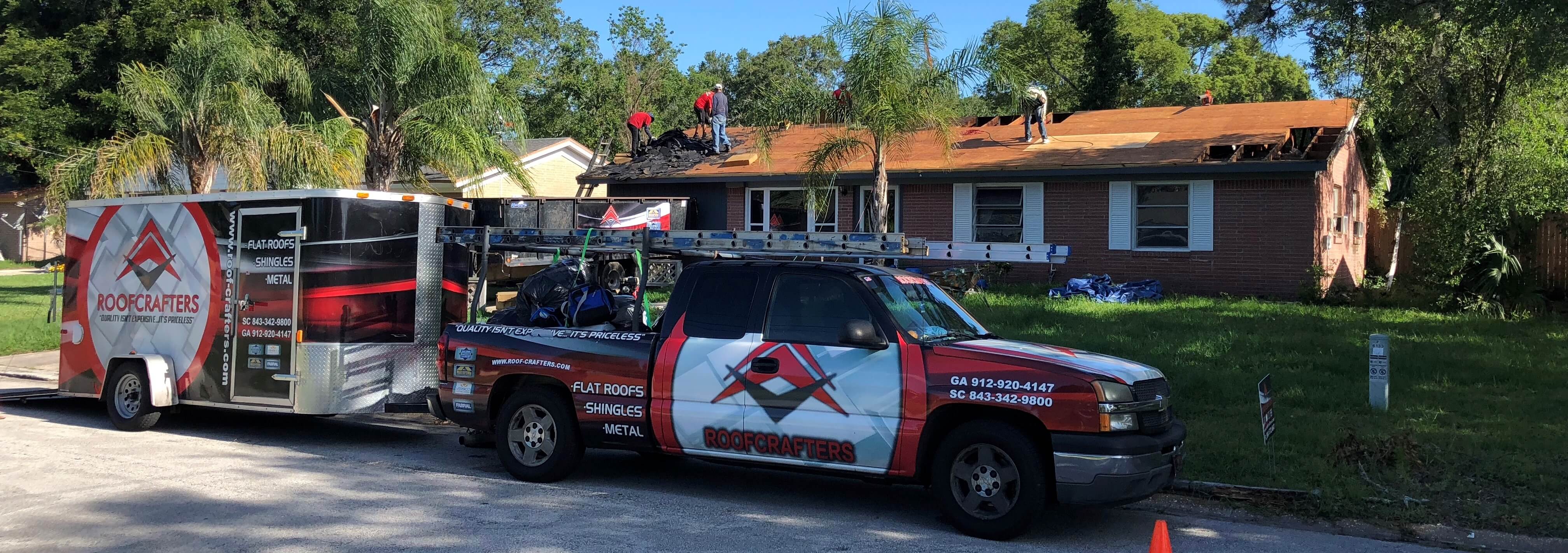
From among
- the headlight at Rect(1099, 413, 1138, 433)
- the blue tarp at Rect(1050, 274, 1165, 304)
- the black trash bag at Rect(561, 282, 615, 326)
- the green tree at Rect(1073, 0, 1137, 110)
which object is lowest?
the headlight at Rect(1099, 413, 1138, 433)

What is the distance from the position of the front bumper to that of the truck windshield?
111 cm

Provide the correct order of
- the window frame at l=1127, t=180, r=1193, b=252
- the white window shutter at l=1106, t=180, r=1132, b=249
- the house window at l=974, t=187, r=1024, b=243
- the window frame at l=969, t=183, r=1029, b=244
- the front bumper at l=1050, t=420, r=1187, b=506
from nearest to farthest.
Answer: the front bumper at l=1050, t=420, r=1187, b=506 < the window frame at l=1127, t=180, r=1193, b=252 < the white window shutter at l=1106, t=180, r=1132, b=249 < the window frame at l=969, t=183, r=1029, b=244 < the house window at l=974, t=187, r=1024, b=243

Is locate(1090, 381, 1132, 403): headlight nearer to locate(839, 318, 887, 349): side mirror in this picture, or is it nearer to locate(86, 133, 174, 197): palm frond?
locate(839, 318, 887, 349): side mirror

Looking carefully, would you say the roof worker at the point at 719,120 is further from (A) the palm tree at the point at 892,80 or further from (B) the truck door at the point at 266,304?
(B) the truck door at the point at 266,304

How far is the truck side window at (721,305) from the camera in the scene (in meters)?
7.41

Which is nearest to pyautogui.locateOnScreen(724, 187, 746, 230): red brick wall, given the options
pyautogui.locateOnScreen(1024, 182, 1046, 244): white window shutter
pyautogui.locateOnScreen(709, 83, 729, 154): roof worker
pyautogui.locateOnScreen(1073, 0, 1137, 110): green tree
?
pyautogui.locateOnScreen(709, 83, 729, 154): roof worker

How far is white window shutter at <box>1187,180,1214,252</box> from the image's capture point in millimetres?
18484

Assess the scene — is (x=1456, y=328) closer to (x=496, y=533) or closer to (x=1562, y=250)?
(x=1562, y=250)

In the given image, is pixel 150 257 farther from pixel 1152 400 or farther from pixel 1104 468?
pixel 1152 400

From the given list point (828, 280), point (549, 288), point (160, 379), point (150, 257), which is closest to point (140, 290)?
point (150, 257)

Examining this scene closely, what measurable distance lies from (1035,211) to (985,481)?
14.1m

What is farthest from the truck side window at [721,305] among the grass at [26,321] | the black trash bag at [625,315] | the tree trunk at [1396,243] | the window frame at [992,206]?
the tree trunk at [1396,243]

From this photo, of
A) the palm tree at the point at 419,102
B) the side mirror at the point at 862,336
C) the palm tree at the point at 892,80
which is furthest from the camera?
the palm tree at the point at 419,102

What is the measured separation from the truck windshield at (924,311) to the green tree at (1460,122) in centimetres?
1071
